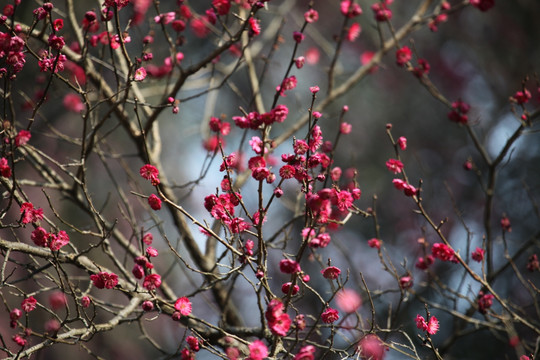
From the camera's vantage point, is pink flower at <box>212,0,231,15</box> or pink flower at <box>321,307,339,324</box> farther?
pink flower at <box>212,0,231,15</box>

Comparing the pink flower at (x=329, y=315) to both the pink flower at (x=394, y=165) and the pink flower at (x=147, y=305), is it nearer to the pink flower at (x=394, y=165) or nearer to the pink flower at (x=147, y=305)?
the pink flower at (x=147, y=305)

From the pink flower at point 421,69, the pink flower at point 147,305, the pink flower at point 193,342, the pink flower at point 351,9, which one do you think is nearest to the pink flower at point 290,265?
the pink flower at point 193,342

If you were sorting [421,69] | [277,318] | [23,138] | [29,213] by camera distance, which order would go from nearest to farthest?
[277,318] → [29,213] → [23,138] → [421,69]

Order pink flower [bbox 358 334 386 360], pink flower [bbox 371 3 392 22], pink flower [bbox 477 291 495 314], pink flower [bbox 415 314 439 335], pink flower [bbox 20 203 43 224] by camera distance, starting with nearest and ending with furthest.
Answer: pink flower [bbox 415 314 439 335], pink flower [bbox 20 203 43 224], pink flower [bbox 358 334 386 360], pink flower [bbox 477 291 495 314], pink flower [bbox 371 3 392 22]

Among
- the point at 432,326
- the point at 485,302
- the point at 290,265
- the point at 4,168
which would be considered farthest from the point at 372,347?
the point at 4,168

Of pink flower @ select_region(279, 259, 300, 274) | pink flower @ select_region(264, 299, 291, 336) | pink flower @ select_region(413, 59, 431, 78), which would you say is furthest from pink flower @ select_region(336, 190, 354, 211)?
pink flower @ select_region(413, 59, 431, 78)

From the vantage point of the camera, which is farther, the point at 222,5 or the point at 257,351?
the point at 222,5

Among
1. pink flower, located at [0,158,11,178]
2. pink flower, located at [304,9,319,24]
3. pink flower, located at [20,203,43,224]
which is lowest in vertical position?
pink flower, located at [20,203,43,224]

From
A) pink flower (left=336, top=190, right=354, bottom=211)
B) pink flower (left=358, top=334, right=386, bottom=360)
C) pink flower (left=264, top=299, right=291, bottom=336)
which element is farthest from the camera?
pink flower (left=358, top=334, right=386, bottom=360)

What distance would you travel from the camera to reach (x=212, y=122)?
273 centimetres

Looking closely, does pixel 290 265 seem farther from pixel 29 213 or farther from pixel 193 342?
pixel 29 213

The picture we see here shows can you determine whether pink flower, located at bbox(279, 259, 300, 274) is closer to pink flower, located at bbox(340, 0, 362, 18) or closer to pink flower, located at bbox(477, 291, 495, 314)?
pink flower, located at bbox(477, 291, 495, 314)

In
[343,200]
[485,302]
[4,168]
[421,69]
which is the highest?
[421,69]

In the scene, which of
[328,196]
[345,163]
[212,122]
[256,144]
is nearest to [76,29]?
[212,122]
